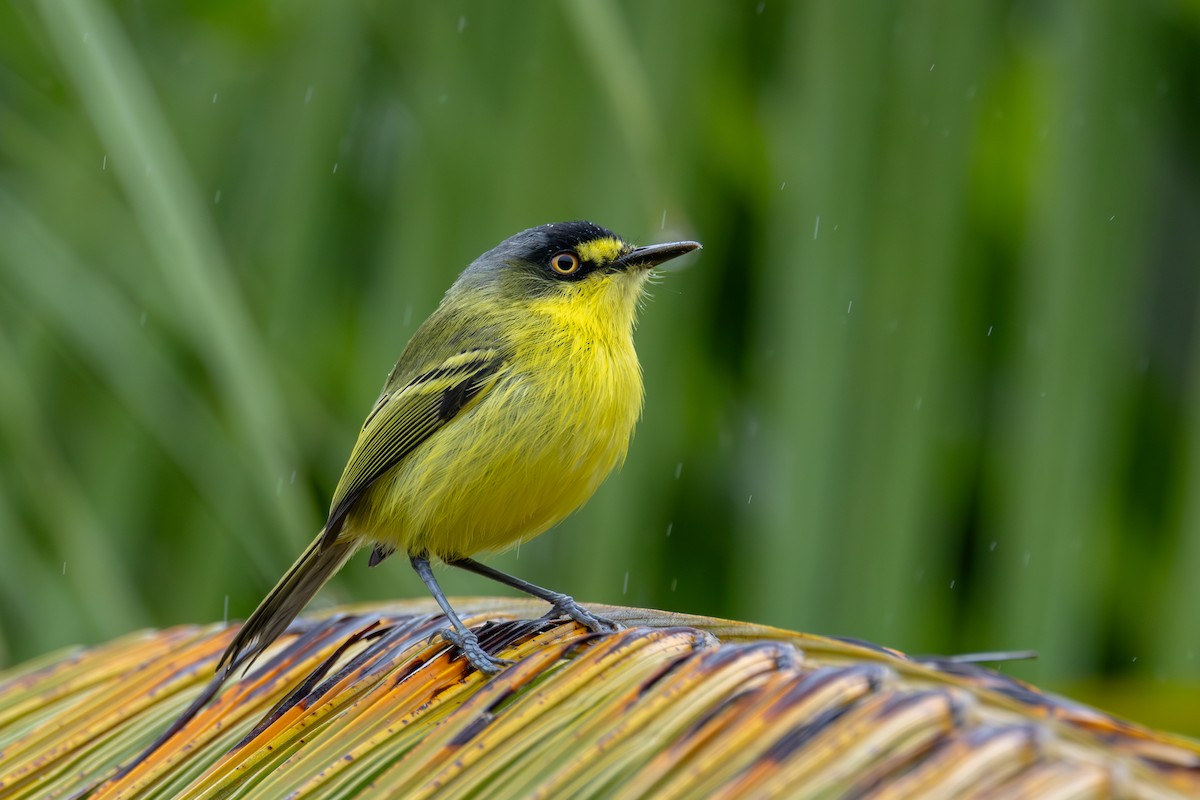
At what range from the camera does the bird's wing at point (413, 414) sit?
143 inches

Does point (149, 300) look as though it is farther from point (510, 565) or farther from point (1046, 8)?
point (1046, 8)

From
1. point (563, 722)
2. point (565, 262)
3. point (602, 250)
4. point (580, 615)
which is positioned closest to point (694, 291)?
point (602, 250)

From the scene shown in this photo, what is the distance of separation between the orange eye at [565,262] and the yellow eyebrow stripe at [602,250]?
0.09 feet

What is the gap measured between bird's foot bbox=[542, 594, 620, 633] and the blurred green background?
1.61ft

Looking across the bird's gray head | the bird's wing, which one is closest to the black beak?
the bird's gray head

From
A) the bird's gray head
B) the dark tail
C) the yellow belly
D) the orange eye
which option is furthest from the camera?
the orange eye

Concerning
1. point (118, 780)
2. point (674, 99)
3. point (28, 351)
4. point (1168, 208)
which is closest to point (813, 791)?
point (118, 780)

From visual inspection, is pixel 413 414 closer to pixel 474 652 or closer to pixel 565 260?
pixel 565 260

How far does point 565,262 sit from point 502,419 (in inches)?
31.2

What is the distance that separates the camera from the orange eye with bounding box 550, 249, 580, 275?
404 cm

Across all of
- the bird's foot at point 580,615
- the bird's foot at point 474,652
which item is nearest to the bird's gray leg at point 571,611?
the bird's foot at point 580,615

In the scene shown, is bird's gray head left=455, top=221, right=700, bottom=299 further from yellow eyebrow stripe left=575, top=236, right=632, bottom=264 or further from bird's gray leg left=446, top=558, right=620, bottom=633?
bird's gray leg left=446, top=558, right=620, bottom=633

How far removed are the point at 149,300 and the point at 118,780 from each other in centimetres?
194

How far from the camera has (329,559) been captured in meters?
3.54
